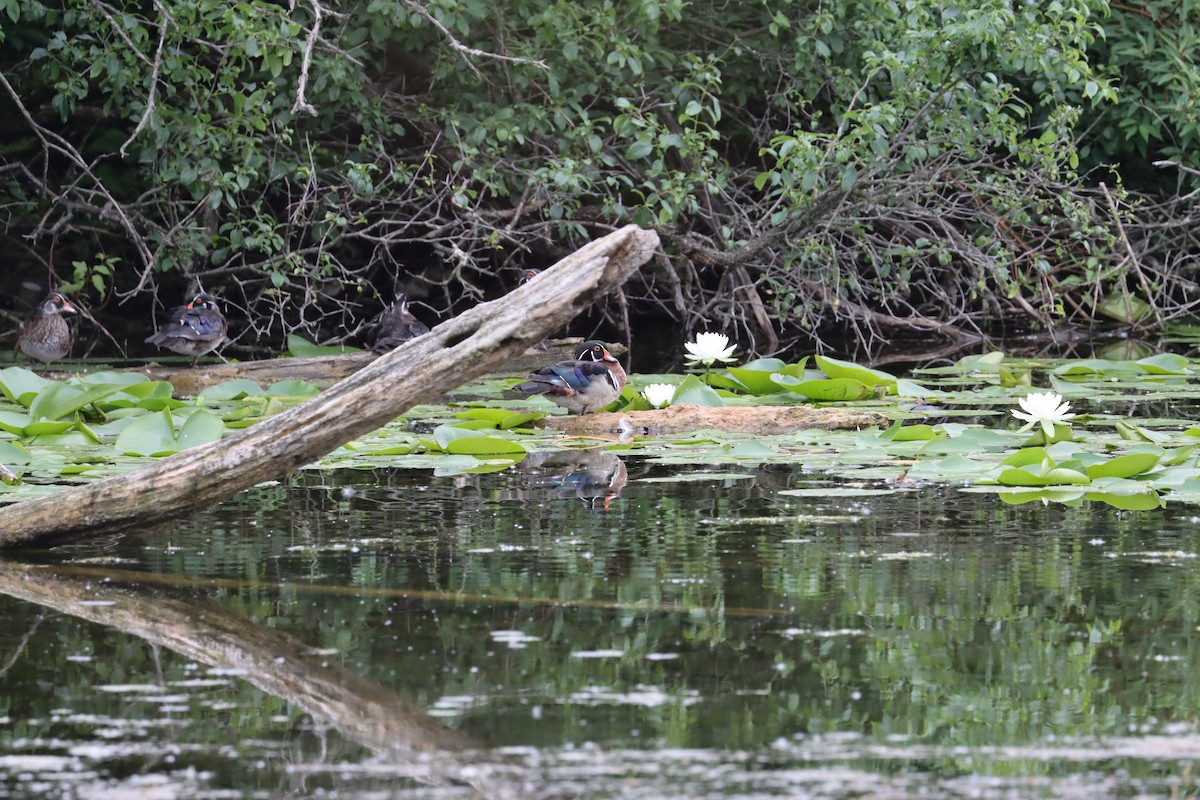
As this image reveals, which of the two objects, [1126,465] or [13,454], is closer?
[1126,465]

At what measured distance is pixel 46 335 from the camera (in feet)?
31.2

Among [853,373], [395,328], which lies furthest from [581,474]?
[395,328]

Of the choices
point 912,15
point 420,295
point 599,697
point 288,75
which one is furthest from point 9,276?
point 599,697

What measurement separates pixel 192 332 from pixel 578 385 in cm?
324

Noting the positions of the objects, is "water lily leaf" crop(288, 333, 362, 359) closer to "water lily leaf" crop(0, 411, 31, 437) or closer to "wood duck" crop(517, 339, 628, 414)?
"wood duck" crop(517, 339, 628, 414)

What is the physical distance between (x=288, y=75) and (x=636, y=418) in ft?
15.5

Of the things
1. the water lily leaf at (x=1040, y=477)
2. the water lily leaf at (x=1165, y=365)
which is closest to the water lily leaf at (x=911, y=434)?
the water lily leaf at (x=1040, y=477)

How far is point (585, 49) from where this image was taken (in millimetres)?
10453

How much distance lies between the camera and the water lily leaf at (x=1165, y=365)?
27.9ft

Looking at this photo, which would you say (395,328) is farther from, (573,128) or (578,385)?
(578,385)

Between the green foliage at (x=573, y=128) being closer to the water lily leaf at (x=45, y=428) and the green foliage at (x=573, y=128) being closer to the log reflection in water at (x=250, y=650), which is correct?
the water lily leaf at (x=45, y=428)

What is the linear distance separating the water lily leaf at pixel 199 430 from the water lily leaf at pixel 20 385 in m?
1.29

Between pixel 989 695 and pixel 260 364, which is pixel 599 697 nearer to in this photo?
pixel 989 695

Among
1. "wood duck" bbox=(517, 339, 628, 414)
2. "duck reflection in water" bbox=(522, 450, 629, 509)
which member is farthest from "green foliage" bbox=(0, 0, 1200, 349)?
"duck reflection in water" bbox=(522, 450, 629, 509)
